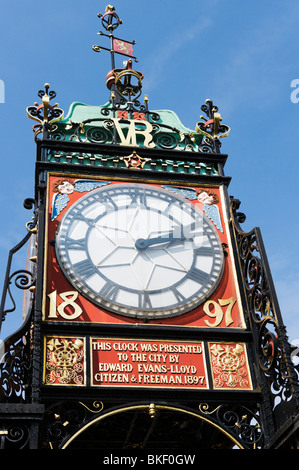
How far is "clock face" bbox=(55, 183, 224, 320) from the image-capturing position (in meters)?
7.43

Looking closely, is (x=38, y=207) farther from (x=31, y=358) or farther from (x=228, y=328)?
(x=228, y=328)

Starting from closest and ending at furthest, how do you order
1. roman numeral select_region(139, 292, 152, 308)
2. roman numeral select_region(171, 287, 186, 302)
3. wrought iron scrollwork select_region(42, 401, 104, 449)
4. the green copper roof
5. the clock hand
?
wrought iron scrollwork select_region(42, 401, 104, 449)
roman numeral select_region(139, 292, 152, 308)
roman numeral select_region(171, 287, 186, 302)
the clock hand
the green copper roof

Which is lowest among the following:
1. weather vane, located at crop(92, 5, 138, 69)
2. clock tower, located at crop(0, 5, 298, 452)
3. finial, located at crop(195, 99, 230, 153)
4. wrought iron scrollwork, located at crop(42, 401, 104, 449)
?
wrought iron scrollwork, located at crop(42, 401, 104, 449)

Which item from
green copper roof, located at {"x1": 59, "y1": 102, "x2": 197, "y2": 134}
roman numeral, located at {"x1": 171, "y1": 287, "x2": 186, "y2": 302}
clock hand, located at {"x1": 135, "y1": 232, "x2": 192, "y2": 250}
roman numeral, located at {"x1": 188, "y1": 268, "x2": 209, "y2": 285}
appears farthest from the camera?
green copper roof, located at {"x1": 59, "y1": 102, "x2": 197, "y2": 134}

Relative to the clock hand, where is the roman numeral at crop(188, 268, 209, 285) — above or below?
below

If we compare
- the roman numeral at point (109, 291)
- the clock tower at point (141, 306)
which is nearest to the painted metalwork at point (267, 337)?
the clock tower at point (141, 306)

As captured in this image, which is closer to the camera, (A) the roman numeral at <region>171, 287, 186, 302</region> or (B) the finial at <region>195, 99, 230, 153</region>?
(A) the roman numeral at <region>171, 287, 186, 302</region>

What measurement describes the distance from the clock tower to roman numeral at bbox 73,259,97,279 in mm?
15

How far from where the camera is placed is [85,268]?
7.57 metres

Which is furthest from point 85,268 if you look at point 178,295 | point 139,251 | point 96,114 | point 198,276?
point 96,114

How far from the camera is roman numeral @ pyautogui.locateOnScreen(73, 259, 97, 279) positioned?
751 cm

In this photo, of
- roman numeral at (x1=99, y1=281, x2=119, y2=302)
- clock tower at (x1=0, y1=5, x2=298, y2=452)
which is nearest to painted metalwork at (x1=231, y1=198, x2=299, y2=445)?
clock tower at (x1=0, y1=5, x2=298, y2=452)

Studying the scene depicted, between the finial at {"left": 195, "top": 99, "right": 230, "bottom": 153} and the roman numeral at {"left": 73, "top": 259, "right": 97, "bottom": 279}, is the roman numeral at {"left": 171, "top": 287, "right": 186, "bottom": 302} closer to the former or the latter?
the roman numeral at {"left": 73, "top": 259, "right": 97, "bottom": 279}

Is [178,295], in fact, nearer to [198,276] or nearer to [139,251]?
[198,276]
